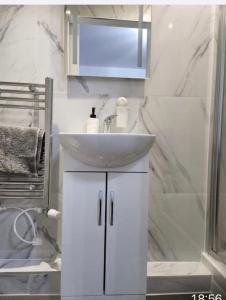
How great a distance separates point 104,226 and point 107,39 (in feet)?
3.25

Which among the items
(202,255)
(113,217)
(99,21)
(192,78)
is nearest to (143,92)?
(192,78)

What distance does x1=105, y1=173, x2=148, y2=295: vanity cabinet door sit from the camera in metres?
A: 1.46

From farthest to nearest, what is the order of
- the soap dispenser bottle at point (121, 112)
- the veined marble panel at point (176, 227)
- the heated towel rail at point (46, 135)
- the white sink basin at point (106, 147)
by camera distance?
the veined marble panel at point (176, 227) → the soap dispenser bottle at point (121, 112) → the heated towel rail at point (46, 135) → the white sink basin at point (106, 147)

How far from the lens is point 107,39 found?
5.52ft

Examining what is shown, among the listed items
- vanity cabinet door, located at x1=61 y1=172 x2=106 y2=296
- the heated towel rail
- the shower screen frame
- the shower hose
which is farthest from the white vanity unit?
the shower screen frame

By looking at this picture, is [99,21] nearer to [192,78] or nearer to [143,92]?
[143,92]

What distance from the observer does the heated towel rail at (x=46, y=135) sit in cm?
158

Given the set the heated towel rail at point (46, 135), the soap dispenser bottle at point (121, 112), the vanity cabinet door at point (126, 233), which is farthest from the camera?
the soap dispenser bottle at point (121, 112)

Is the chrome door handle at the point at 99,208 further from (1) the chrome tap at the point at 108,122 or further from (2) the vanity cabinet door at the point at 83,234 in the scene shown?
(1) the chrome tap at the point at 108,122

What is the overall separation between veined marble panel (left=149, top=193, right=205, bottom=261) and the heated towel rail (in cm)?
62

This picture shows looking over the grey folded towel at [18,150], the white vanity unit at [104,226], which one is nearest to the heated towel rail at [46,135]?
the grey folded towel at [18,150]

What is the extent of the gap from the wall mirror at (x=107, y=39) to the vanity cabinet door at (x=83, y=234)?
0.62 meters

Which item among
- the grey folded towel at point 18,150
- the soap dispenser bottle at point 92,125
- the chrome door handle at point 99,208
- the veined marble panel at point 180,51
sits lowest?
the chrome door handle at point 99,208

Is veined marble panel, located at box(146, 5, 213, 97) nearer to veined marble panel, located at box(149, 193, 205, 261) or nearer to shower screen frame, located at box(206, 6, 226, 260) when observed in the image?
shower screen frame, located at box(206, 6, 226, 260)
